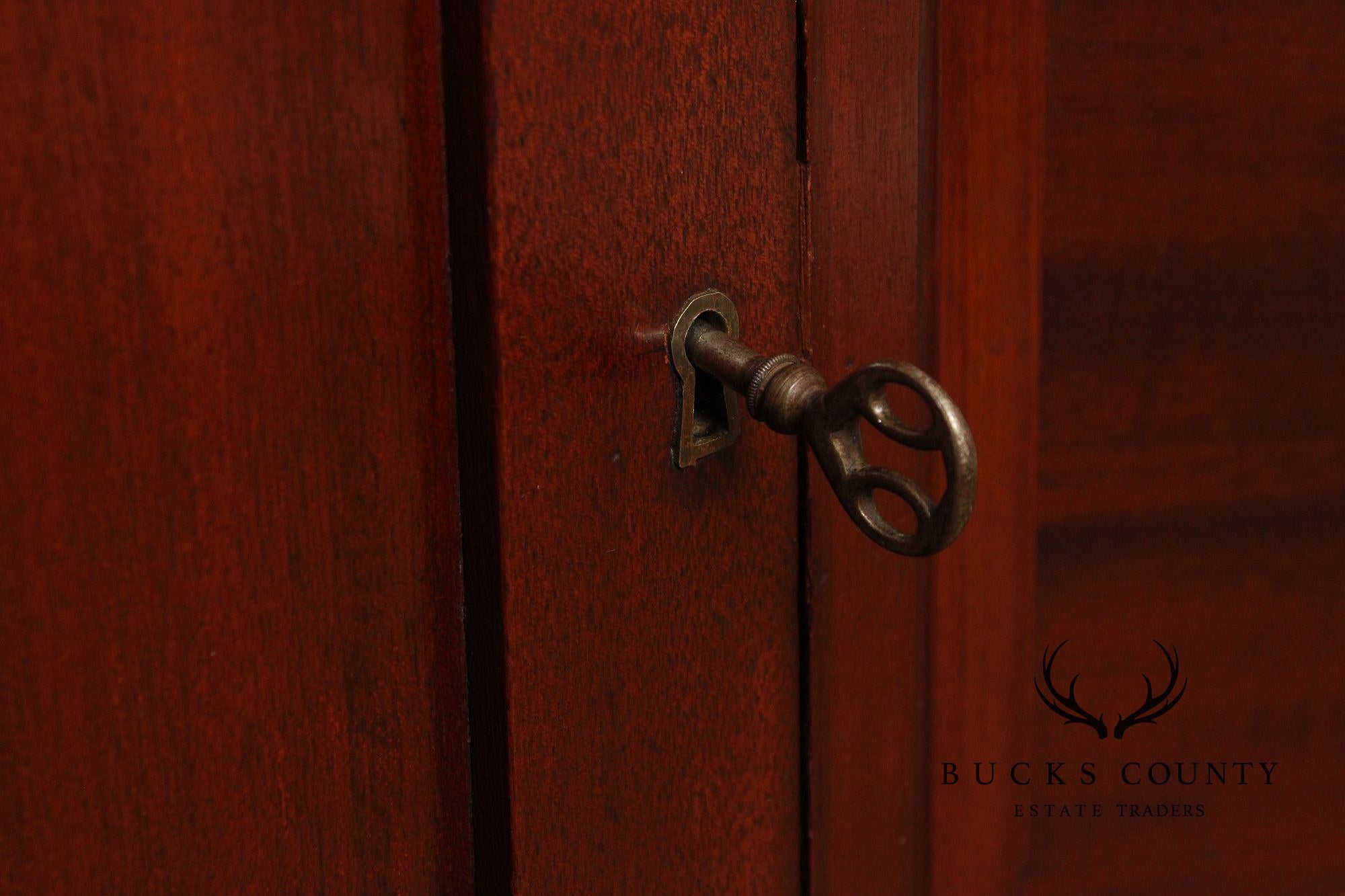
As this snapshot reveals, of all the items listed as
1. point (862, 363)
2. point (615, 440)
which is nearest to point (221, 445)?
point (615, 440)

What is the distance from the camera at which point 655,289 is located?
42cm

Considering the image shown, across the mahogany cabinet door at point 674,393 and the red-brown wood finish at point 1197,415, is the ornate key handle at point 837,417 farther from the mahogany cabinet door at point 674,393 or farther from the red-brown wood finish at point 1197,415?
the red-brown wood finish at point 1197,415

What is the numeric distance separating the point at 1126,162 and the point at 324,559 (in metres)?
0.42

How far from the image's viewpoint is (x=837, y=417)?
40cm

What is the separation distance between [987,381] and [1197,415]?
0.42 feet

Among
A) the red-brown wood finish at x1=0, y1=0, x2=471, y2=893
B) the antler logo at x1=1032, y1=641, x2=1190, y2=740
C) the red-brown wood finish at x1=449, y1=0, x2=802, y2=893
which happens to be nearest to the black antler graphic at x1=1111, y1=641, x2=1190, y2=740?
the antler logo at x1=1032, y1=641, x2=1190, y2=740

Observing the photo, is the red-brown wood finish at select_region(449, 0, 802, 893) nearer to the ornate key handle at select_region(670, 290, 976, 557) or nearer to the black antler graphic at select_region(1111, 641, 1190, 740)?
the ornate key handle at select_region(670, 290, 976, 557)

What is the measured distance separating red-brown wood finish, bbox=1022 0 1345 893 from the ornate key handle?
220 millimetres

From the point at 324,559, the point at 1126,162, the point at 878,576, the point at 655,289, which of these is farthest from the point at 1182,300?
the point at 324,559

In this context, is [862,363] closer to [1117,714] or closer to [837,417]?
[837,417]

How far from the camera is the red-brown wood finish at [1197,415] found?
0.59m

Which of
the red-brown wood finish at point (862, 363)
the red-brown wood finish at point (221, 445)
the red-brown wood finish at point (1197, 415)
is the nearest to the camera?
the red-brown wood finish at point (221, 445)

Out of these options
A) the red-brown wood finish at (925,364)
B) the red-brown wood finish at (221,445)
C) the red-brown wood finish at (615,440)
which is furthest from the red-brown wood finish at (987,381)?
Result: the red-brown wood finish at (221,445)

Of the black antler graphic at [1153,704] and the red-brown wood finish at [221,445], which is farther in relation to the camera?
the black antler graphic at [1153,704]
